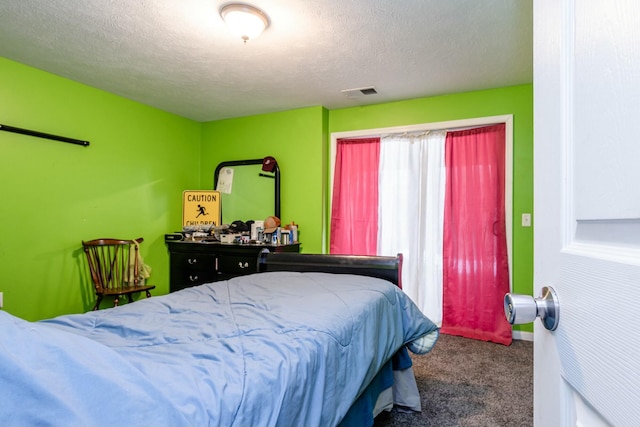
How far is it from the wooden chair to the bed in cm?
188

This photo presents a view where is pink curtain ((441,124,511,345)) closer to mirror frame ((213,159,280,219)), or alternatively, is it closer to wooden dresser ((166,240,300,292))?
wooden dresser ((166,240,300,292))

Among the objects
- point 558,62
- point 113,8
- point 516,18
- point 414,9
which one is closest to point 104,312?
point 558,62

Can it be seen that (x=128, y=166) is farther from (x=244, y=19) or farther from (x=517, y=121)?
(x=517, y=121)

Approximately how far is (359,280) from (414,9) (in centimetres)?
166

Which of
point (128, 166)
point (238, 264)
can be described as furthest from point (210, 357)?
point (128, 166)

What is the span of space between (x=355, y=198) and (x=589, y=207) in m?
3.24

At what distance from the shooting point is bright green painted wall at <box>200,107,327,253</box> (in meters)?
3.71

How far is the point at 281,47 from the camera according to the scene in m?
2.44

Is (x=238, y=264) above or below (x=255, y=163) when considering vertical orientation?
below

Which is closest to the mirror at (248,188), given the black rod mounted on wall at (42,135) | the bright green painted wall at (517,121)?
the black rod mounted on wall at (42,135)

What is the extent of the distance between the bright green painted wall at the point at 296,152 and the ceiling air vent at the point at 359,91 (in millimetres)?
445

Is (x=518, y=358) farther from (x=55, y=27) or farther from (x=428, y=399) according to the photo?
(x=55, y=27)

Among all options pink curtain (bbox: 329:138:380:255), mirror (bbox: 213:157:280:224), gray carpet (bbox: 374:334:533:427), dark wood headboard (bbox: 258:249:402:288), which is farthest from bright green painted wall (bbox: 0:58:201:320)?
gray carpet (bbox: 374:334:533:427)

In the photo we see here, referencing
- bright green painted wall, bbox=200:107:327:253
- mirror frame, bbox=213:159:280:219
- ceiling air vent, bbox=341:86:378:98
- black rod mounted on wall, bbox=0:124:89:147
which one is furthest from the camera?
mirror frame, bbox=213:159:280:219
